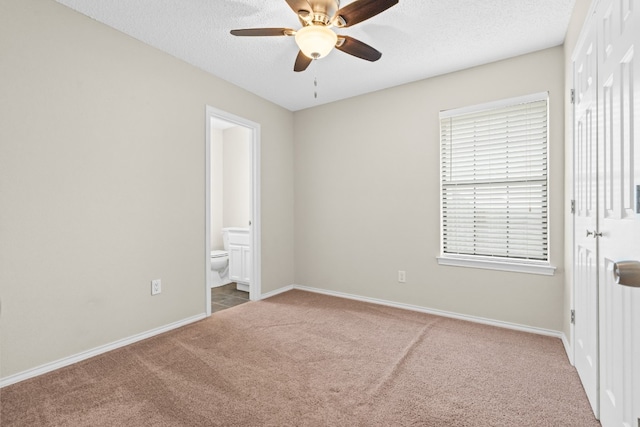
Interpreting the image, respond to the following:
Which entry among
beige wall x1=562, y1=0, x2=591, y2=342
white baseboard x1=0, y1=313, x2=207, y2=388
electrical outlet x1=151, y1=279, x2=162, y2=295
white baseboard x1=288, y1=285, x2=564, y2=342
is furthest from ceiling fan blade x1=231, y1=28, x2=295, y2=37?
white baseboard x1=288, y1=285, x2=564, y2=342

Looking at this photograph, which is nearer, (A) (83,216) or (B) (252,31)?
(B) (252,31)

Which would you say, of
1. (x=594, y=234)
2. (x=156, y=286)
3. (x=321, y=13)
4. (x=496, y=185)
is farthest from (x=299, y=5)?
(x=156, y=286)

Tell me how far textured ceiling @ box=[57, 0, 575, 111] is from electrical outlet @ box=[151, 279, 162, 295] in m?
2.09

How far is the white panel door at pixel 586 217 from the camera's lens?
156 cm

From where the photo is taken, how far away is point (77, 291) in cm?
220

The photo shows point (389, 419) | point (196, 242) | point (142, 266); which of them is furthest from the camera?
point (196, 242)

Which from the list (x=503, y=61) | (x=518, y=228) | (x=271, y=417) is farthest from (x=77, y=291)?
(x=503, y=61)

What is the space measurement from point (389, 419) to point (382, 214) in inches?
89.2

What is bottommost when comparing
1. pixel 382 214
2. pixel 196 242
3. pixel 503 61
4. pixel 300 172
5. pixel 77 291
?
pixel 77 291

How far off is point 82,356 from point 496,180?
3.77 meters

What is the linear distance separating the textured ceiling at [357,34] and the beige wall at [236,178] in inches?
73.6

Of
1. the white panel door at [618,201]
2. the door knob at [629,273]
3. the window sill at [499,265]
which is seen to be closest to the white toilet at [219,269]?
the window sill at [499,265]

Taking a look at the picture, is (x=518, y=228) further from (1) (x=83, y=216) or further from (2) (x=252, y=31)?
(1) (x=83, y=216)

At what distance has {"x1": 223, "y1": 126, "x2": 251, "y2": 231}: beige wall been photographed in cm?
508
